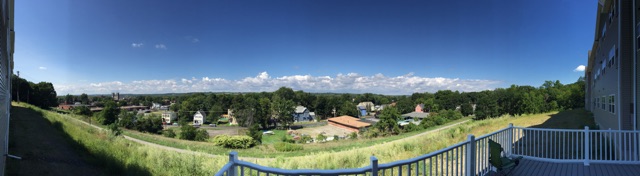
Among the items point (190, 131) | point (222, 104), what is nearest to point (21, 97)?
point (190, 131)

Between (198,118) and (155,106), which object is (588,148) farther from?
(155,106)

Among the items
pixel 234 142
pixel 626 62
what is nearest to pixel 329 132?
pixel 234 142

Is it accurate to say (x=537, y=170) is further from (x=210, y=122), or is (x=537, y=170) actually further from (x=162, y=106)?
(x=162, y=106)

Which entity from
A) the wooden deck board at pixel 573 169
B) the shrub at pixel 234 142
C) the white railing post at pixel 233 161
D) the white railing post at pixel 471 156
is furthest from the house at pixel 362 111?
the white railing post at pixel 233 161

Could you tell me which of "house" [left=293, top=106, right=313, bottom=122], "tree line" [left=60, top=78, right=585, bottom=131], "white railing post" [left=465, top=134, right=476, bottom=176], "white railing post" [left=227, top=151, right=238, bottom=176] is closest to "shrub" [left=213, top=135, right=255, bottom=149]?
"white railing post" [left=465, top=134, right=476, bottom=176]

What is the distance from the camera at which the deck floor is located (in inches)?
218

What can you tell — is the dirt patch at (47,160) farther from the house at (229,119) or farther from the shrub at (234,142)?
the house at (229,119)

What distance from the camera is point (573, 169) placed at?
5.79 meters

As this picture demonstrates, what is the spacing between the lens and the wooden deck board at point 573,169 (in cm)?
555

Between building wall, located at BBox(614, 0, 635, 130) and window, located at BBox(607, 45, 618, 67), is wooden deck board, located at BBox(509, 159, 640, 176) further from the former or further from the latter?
window, located at BBox(607, 45, 618, 67)

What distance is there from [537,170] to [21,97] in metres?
71.0

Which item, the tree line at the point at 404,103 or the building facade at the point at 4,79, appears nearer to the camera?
the building facade at the point at 4,79

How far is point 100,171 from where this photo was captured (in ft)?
26.5

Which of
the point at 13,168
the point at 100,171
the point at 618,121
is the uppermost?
the point at 618,121
